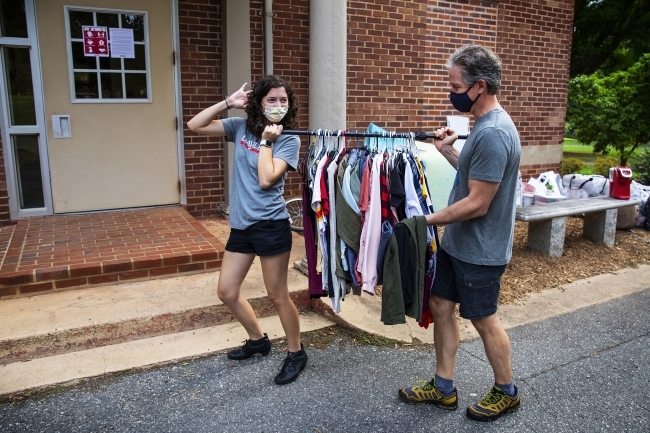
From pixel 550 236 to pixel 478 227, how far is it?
12.0 ft

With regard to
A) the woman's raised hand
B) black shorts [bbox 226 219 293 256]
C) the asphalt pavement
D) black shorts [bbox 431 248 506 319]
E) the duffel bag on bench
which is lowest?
the asphalt pavement

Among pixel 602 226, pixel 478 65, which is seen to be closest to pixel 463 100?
pixel 478 65

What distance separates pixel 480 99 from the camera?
10.2 feet

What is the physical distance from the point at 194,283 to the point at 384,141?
2187 millimetres

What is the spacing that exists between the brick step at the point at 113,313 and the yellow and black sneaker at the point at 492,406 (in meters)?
1.84

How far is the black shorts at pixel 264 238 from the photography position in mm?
3541

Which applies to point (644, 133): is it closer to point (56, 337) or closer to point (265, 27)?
point (265, 27)

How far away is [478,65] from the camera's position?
303cm

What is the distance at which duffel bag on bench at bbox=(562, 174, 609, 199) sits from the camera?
26.7 feet

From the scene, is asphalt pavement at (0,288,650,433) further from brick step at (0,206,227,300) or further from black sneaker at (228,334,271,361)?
brick step at (0,206,227,300)

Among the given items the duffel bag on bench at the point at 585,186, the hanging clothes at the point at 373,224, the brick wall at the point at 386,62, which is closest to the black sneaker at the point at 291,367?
the hanging clothes at the point at 373,224

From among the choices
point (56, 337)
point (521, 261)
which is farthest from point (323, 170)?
point (521, 261)

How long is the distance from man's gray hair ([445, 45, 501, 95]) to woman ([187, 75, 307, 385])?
1.05 m

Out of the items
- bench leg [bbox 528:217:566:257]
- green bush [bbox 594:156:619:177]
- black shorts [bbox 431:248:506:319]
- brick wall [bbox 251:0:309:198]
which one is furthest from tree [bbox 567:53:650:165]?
black shorts [bbox 431:248:506:319]
